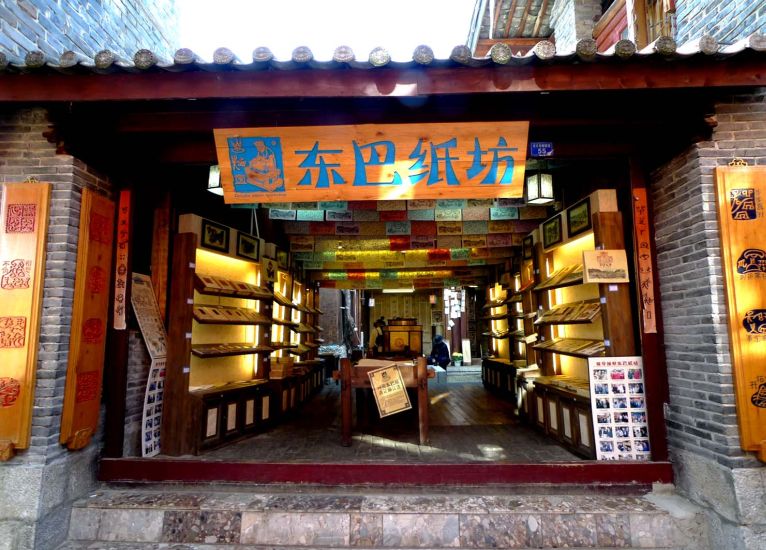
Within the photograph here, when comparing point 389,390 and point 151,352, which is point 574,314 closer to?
point 389,390

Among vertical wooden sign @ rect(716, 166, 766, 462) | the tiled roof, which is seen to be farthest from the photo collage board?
the tiled roof

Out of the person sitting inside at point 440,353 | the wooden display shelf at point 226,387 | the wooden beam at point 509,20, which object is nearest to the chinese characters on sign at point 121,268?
the wooden display shelf at point 226,387

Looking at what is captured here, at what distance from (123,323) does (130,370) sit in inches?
23.9

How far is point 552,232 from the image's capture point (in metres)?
6.31

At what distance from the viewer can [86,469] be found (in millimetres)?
4059

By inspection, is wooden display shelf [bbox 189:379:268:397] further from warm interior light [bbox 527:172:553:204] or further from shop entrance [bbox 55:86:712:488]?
warm interior light [bbox 527:172:553:204]

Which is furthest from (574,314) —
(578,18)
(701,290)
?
(578,18)

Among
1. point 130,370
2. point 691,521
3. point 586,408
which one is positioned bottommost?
point 691,521

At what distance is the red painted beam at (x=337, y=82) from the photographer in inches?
137

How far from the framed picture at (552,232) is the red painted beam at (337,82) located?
2.79m

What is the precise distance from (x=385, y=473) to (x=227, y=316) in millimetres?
3031

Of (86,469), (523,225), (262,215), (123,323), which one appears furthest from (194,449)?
(523,225)

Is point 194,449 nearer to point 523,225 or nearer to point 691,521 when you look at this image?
point 691,521

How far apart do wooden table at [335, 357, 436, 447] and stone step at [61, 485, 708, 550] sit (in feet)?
4.73
